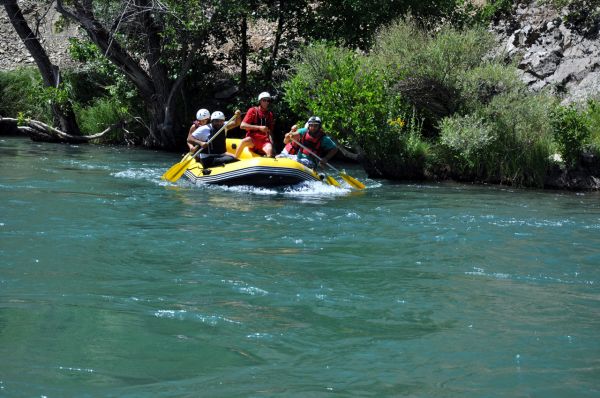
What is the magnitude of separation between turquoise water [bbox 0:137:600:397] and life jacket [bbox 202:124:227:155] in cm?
219

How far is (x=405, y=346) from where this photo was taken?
5.35 m

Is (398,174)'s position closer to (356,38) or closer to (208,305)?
(356,38)

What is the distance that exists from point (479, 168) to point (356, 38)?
6.28 meters

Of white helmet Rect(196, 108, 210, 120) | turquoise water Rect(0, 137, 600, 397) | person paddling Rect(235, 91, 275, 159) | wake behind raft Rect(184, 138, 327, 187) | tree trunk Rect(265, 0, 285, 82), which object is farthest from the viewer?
tree trunk Rect(265, 0, 285, 82)

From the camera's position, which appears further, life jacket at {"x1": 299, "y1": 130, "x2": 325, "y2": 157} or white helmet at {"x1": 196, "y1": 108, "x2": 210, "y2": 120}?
white helmet at {"x1": 196, "y1": 108, "x2": 210, "y2": 120}

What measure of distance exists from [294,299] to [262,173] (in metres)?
6.44

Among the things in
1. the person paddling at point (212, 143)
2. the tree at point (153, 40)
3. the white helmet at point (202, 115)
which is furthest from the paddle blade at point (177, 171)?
the tree at point (153, 40)

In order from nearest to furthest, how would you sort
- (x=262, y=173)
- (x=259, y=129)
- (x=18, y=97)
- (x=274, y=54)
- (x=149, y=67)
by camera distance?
(x=262, y=173) < (x=259, y=129) < (x=149, y=67) < (x=274, y=54) < (x=18, y=97)

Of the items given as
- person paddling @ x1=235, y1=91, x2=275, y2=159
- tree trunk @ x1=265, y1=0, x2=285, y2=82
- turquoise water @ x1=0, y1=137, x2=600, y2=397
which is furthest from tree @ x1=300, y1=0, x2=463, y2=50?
turquoise water @ x1=0, y1=137, x2=600, y2=397

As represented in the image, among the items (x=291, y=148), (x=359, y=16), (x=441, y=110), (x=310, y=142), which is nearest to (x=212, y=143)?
(x=291, y=148)

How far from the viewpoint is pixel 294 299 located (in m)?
6.40

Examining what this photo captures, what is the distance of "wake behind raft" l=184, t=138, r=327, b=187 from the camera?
500 inches

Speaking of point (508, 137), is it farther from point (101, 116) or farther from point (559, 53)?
point (101, 116)

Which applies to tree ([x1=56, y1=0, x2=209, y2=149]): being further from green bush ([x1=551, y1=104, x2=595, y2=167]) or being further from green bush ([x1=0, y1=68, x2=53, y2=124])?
green bush ([x1=551, y1=104, x2=595, y2=167])
